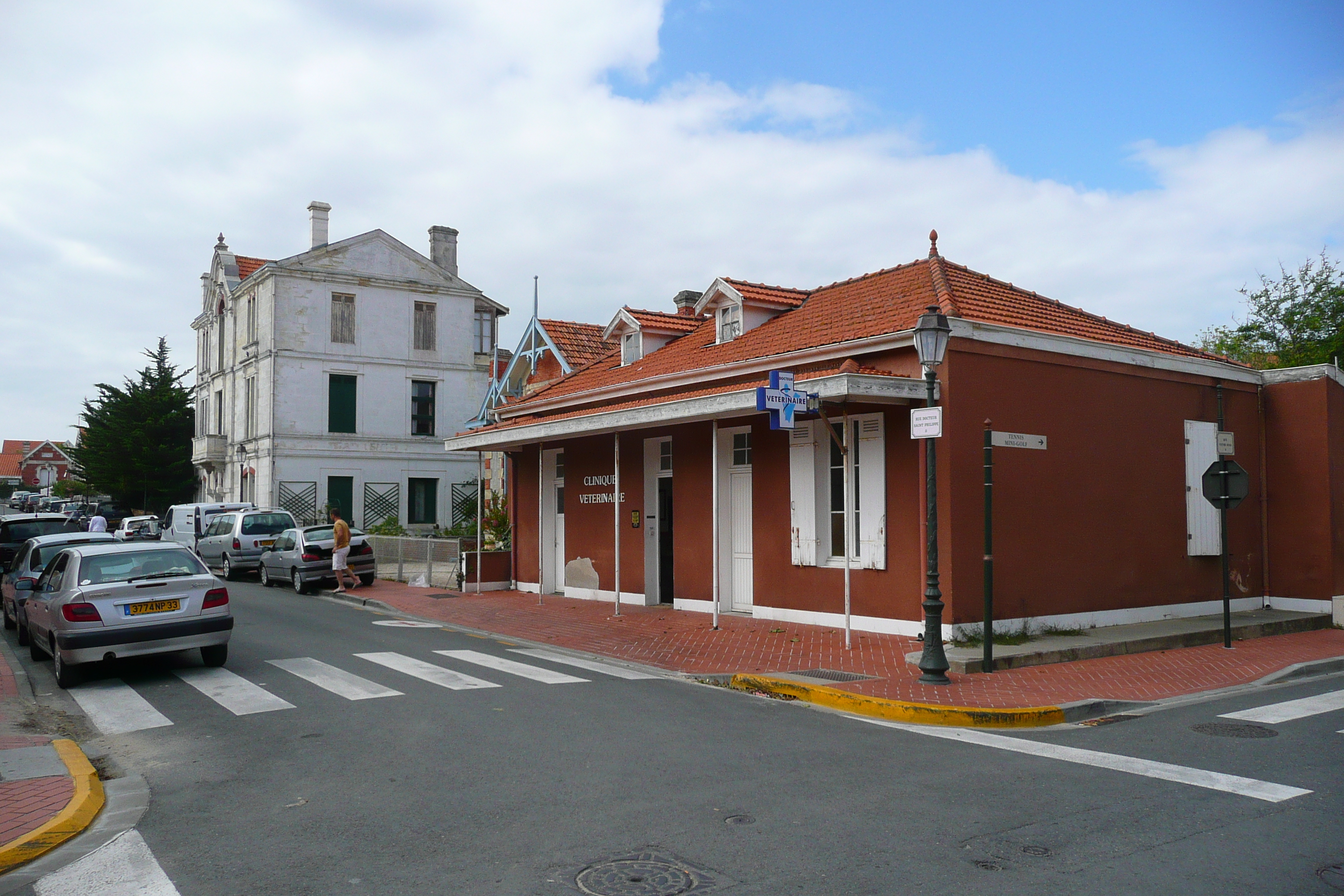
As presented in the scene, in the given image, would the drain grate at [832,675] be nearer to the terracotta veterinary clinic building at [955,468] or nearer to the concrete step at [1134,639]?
the concrete step at [1134,639]

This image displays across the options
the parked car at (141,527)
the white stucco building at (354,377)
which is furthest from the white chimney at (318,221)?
the parked car at (141,527)

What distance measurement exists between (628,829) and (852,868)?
4.24 feet

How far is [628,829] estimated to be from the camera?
5.45m

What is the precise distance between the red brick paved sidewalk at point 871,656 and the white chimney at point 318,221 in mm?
24788

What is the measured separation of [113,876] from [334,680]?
218 inches

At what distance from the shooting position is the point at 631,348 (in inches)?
821

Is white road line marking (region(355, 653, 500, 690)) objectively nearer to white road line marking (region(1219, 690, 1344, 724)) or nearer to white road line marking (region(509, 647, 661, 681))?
white road line marking (region(509, 647, 661, 681))

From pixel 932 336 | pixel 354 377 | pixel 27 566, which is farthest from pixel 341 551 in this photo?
pixel 354 377

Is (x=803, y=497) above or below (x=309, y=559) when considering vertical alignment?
above

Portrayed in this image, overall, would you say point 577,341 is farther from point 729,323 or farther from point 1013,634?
point 1013,634

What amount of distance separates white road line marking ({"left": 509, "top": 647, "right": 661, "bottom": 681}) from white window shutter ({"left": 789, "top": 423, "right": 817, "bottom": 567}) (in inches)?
143

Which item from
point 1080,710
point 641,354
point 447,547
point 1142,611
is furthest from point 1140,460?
point 447,547

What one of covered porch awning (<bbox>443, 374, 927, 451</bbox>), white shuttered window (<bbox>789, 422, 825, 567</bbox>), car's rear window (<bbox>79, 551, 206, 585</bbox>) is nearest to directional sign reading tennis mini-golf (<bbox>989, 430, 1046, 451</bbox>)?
covered porch awning (<bbox>443, 374, 927, 451</bbox>)

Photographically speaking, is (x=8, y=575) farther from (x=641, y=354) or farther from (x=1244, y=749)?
(x=1244, y=749)
